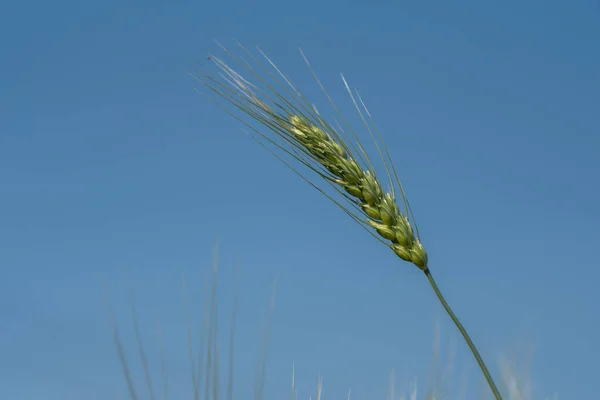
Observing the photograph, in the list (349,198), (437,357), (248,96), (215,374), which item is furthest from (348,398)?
(248,96)

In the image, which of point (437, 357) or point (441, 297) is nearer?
point (441, 297)

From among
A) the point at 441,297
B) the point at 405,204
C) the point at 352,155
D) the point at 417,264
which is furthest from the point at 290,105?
the point at 441,297

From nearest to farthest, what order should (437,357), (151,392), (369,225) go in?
1. (369,225)
2. (151,392)
3. (437,357)

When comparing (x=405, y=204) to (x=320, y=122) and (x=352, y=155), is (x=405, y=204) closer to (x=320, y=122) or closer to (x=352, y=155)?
(x=352, y=155)

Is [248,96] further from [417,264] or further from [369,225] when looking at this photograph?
[417,264]

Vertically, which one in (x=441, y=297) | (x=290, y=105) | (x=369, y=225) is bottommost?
(x=441, y=297)

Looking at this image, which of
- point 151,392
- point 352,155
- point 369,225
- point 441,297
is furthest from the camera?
point 151,392

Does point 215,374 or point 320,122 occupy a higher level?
point 320,122

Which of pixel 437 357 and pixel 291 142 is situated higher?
pixel 291 142

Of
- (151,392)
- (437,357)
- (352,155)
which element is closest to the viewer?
(352,155)
